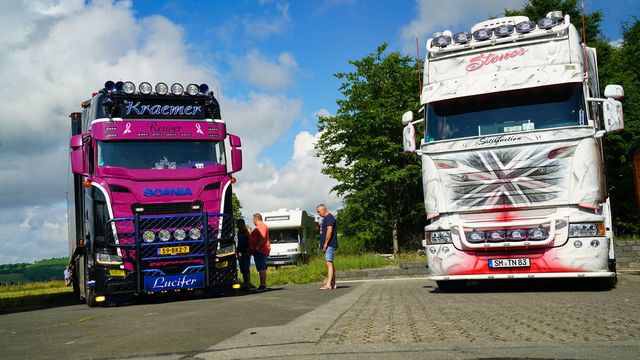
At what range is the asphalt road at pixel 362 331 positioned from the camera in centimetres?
529

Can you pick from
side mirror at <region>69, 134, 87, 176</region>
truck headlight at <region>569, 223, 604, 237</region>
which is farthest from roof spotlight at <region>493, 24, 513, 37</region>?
side mirror at <region>69, 134, 87, 176</region>

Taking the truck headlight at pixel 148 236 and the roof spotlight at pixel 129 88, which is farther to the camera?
the roof spotlight at pixel 129 88

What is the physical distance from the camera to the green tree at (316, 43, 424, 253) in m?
33.2

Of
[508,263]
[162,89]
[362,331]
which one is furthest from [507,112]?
[162,89]

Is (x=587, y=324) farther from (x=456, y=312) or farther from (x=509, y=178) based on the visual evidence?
(x=509, y=178)

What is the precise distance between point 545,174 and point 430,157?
6.26 ft

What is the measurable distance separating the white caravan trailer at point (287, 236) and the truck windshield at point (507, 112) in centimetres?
2142

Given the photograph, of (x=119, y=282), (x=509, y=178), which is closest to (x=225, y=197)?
(x=119, y=282)

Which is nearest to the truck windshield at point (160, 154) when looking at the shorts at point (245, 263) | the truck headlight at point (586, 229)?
the shorts at point (245, 263)

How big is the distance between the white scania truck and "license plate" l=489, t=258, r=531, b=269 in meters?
0.02

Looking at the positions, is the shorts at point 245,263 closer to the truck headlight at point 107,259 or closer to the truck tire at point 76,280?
the truck tire at point 76,280

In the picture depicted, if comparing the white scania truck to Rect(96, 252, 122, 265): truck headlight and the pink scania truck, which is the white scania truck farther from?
Rect(96, 252, 122, 265): truck headlight

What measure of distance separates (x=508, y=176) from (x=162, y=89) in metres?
7.18

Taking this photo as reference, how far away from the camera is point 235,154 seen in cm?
1373
